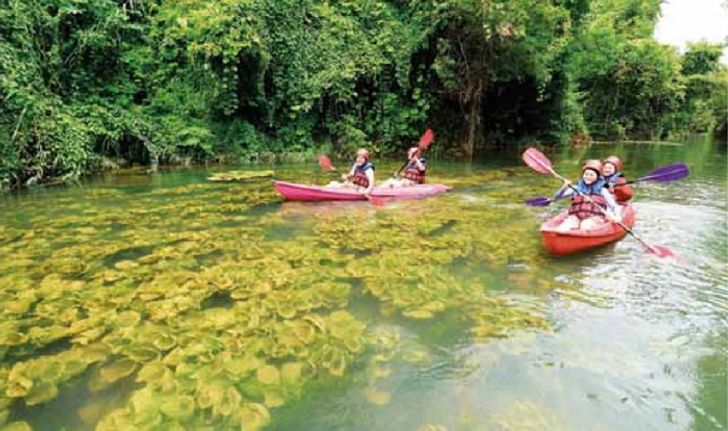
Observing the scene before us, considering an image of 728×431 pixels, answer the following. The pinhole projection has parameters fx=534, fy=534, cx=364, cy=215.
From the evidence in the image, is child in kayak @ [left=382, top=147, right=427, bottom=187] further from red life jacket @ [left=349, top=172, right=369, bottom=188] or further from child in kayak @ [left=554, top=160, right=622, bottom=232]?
child in kayak @ [left=554, top=160, right=622, bottom=232]

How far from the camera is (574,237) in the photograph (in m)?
5.03

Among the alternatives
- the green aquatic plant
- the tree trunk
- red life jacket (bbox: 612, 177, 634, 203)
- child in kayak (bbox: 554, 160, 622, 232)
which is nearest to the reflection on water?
child in kayak (bbox: 554, 160, 622, 232)

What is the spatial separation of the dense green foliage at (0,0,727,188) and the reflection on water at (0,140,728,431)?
13.9 feet

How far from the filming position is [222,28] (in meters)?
11.6

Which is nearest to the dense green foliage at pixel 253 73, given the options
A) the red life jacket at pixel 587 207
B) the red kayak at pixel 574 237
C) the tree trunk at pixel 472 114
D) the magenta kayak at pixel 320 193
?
the tree trunk at pixel 472 114

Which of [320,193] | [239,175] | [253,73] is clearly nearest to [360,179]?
[320,193]

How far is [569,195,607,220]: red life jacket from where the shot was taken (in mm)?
5703

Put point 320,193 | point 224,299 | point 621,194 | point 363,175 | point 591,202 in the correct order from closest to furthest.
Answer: point 224,299 → point 591,202 → point 621,194 → point 320,193 → point 363,175

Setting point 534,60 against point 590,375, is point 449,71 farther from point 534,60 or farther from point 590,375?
point 590,375

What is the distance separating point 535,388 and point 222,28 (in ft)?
35.6

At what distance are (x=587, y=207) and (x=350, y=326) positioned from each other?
3441 millimetres

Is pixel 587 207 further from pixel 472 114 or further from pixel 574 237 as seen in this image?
pixel 472 114

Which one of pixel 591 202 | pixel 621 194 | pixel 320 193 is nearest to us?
pixel 591 202

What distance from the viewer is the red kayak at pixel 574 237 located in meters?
5.01
